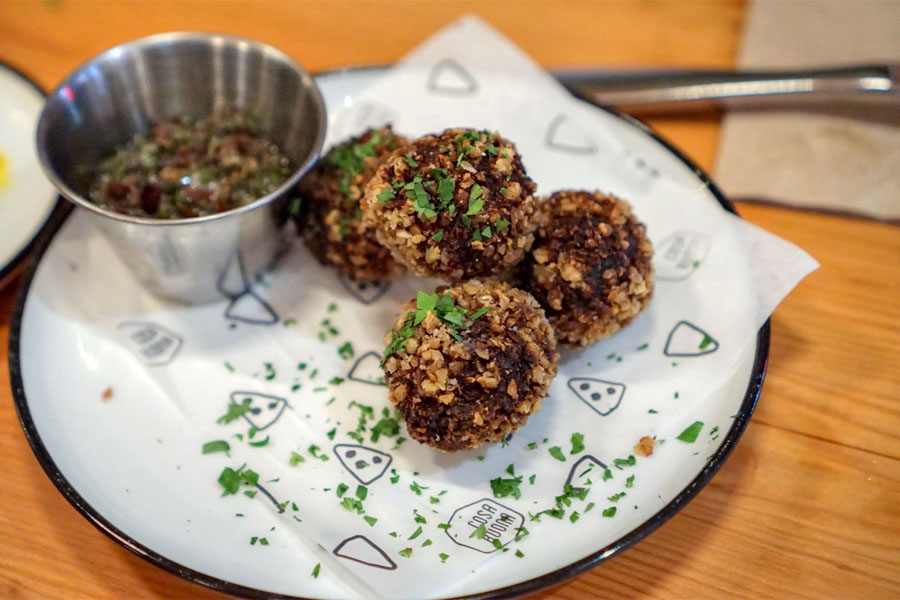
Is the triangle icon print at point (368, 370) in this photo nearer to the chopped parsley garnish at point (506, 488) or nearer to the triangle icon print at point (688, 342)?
the chopped parsley garnish at point (506, 488)

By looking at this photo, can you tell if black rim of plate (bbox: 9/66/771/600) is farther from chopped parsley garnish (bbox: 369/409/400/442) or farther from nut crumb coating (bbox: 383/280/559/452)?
chopped parsley garnish (bbox: 369/409/400/442)

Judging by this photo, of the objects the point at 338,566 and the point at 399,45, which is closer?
the point at 338,566

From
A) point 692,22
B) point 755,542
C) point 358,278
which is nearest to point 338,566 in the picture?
point 358,278

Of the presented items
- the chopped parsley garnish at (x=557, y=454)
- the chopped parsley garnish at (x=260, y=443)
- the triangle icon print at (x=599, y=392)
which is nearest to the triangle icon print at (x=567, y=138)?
the triangle icon print at (x=599, y=392)

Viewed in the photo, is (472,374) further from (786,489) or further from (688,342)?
(786,489)

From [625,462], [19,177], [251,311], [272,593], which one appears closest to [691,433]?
[625,462]

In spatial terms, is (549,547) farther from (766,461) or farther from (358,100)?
(358,100)
